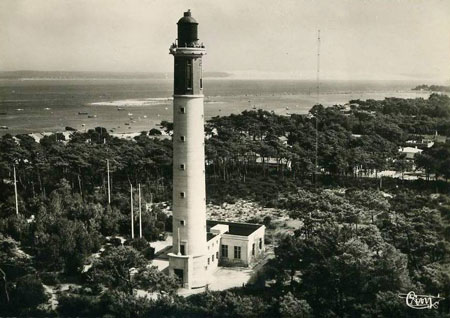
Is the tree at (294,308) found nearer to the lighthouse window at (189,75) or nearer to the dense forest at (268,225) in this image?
the dense forest at (268,225)

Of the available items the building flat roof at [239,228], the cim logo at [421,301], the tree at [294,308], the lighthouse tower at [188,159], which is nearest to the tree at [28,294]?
the lighthouse tower at [188,159]

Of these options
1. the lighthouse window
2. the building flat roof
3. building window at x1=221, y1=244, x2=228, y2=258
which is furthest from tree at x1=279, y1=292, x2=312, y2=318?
the lighthouse window

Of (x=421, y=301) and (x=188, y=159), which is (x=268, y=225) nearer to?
(x=188, y=159)

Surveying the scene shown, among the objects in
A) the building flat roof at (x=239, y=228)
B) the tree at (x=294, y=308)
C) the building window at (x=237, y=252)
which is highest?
the building flat roof at (x=239, y=228)

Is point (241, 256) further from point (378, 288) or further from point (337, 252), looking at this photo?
point (378, 288)

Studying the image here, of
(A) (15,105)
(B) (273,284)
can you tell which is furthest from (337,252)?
(A) (15,105)

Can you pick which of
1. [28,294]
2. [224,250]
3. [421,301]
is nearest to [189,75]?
[224,250]
